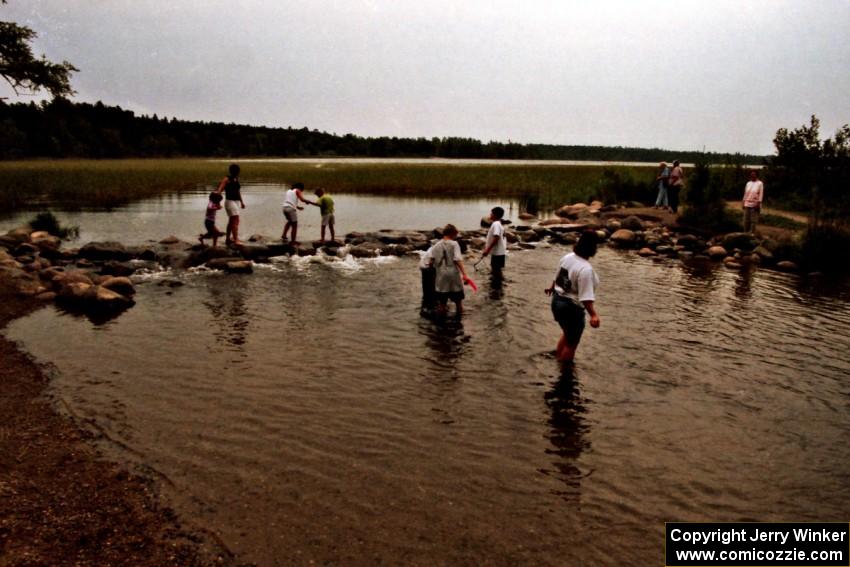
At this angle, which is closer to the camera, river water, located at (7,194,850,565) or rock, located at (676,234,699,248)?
river water, located at (7,194,850,565)

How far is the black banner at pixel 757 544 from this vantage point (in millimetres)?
5375

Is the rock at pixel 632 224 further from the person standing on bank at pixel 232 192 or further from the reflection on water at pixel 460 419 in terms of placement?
the person standing on bank at pixel 232 192

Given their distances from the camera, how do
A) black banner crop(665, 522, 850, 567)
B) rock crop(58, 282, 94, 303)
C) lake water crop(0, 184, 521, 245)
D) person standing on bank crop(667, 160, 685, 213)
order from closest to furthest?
1. black banner crop(665, 522, 850, 567)
2. rock crop(58, 282, 94, 303)
3. lake water crop(0, 184, 521, 245)
4. person standing on bank crop(667, 160, 685, 213)

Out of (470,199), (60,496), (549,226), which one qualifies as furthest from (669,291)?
(470,199)

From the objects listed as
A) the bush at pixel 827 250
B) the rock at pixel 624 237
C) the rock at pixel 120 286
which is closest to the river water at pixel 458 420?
the rock at pixel 120 286

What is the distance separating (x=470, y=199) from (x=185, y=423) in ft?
129

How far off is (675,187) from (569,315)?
922 inches

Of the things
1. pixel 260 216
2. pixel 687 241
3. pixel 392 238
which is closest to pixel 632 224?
pixel 687 241

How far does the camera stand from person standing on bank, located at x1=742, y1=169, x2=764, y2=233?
22125mm

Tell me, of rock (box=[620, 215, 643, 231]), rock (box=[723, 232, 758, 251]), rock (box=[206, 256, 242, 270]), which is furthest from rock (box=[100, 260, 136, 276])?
rock (box=[723, 232, 758, 251])

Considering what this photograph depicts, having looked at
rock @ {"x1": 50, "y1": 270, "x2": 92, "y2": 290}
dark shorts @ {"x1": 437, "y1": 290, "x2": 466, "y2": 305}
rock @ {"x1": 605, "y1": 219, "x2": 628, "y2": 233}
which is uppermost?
rock @ {"x1": 605, "y1": 219, "x2": 628, "y2": 233}

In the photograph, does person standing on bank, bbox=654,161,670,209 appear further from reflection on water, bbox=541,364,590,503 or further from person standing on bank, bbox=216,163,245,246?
reflection on water, bbox=541,364,590,503

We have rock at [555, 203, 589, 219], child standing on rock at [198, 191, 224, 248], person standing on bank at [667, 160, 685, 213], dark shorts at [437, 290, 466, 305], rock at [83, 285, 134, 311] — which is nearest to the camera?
dark shorts at [437, 290, 466, 305]

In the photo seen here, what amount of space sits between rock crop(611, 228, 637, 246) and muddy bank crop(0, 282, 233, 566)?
22.4m
